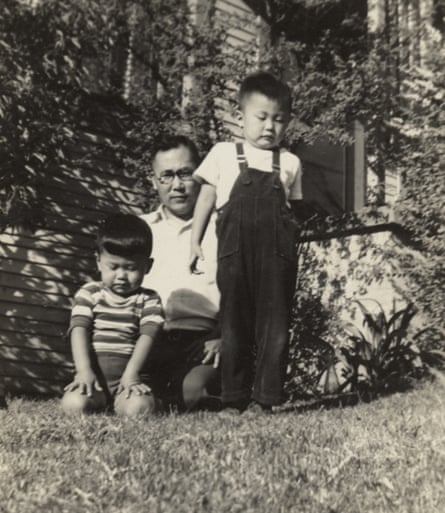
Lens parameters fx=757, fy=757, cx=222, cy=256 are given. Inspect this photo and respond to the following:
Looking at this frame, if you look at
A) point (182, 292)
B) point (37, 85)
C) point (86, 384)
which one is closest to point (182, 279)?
point (182, 292)

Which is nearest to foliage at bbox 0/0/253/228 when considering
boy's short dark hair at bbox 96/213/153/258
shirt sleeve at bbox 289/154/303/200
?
boy's short dark hair at bbox 96/213/153/258

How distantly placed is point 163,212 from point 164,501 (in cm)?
277

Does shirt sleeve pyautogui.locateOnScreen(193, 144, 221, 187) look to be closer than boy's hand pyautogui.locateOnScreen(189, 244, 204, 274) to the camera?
No

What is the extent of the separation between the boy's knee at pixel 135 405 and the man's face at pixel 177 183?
1.26 meters

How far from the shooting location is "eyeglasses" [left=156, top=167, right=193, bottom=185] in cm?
422

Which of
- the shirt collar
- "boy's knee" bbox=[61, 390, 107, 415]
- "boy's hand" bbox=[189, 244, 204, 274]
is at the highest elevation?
the shirt collar

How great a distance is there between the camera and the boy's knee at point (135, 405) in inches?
130

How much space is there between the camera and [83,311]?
144 inches

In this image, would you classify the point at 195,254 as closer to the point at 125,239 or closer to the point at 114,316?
the point at 125,239

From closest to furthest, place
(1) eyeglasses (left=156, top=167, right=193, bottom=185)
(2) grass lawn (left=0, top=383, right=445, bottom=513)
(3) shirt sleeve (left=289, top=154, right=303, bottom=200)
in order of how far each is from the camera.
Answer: (2) grass lawn (left=0, top=383, right=445, bottom=513) < (3) shirt sleeve (left=289, top=154, right=303, bottom=200) < (1) eyeglasses (left=156, top=167, right=193, bottom=185)

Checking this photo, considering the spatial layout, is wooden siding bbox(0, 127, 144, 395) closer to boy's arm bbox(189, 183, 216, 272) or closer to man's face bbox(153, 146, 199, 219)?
man's face bbox(153, 146, 199, 219)

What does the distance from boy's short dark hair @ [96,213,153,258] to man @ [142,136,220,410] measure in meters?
0.42

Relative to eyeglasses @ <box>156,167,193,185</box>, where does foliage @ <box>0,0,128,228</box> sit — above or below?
above

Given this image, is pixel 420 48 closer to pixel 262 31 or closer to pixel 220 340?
pixel 262 31
